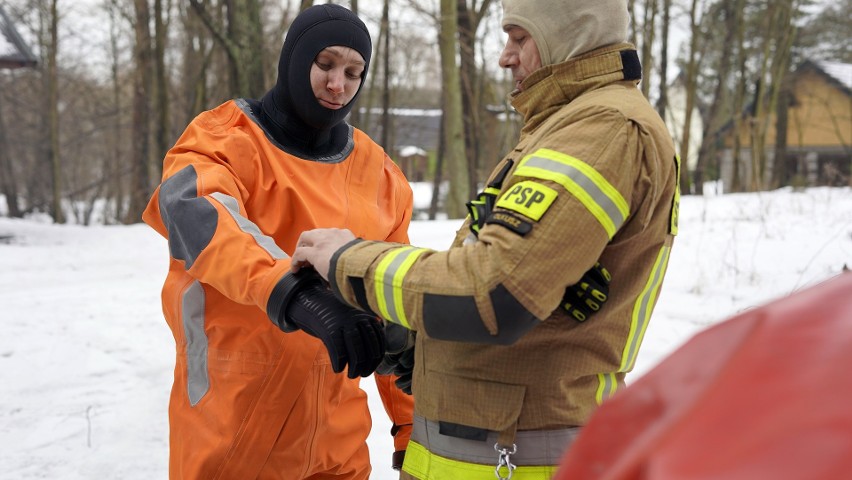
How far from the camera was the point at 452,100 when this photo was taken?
1509cm

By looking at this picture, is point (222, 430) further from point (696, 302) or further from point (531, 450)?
point (696, 302)

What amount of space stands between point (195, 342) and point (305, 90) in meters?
0.83

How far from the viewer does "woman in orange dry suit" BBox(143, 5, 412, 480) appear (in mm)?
1977

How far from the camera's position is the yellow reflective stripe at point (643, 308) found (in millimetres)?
1752

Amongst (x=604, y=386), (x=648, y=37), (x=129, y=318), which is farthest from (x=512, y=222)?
(x=648, y=37)

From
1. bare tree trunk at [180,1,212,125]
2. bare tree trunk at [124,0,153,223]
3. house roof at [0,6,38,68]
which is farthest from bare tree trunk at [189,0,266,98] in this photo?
bare tree trunk at [124,0,153,223]

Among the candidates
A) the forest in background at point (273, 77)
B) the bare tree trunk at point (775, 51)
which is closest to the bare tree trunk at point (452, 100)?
the forest in background at point (273, 77)

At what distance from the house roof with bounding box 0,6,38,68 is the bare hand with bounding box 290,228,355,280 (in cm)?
1423

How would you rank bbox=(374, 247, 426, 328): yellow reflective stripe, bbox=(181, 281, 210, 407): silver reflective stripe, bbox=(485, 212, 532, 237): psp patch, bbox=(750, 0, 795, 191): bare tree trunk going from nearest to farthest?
bbox=(485, 212, 532, 237): psp patch < bbox=(374, 247, 426, 328): yellow reflective stripe < bbox=(181, 281, 210, 407): silver reflective stripe < bbox=(750, 0, 795, 191): bare tree trunk

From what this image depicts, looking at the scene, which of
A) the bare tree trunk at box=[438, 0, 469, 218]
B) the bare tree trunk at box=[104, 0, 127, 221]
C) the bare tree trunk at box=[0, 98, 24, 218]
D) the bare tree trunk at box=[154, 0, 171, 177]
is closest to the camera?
the bare tree trunk at box=[438, 0, 469, 218]

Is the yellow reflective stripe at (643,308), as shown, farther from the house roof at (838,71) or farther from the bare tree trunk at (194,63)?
the house roof at (838,71)

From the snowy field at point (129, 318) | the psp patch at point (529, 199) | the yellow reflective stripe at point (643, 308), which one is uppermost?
the psp patch at point (529, 199)

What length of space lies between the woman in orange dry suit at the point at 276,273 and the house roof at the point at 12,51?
44.0 feet

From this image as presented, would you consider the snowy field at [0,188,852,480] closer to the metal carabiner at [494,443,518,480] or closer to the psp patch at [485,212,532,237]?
the metal carabiner at [494,443,518,480]
